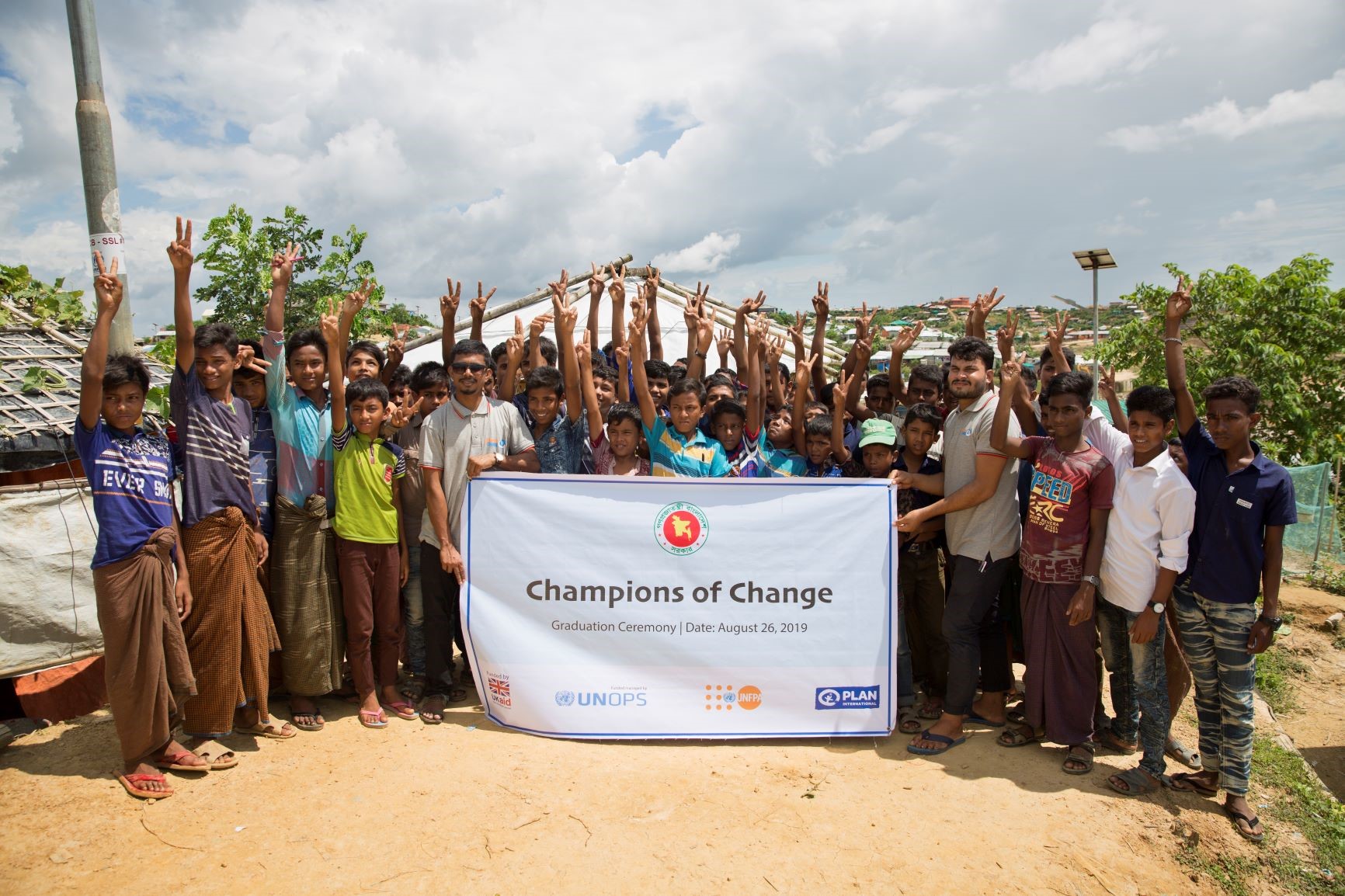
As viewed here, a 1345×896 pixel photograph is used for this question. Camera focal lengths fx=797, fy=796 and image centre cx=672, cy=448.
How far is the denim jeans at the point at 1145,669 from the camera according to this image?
4172 mm

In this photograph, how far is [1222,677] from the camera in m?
4.02

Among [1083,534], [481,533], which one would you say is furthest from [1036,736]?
[481,533]

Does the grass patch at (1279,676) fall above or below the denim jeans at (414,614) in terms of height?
below

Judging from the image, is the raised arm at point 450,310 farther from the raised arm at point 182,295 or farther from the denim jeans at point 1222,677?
the denim jeans at point 1222,677

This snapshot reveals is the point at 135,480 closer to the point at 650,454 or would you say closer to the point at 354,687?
the point at 354,687

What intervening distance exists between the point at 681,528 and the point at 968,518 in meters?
1.62

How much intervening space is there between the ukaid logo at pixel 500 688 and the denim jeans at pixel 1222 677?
3630mm

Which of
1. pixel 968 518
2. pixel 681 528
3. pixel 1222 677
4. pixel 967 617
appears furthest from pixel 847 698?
pixel 1222 677

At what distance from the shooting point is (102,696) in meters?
5.12

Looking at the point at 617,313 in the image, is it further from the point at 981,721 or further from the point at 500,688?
the point at 981,721

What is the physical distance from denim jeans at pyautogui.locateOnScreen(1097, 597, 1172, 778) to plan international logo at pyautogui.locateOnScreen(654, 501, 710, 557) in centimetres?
220

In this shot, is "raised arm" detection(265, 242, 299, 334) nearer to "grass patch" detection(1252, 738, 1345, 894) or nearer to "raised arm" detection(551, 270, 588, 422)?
"raised arm" detection(551, 270, 588, 422)

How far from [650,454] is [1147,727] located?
311cm

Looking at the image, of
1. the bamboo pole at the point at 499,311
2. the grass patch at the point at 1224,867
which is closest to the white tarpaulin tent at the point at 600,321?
the bamboo pole at the point at 499,311
